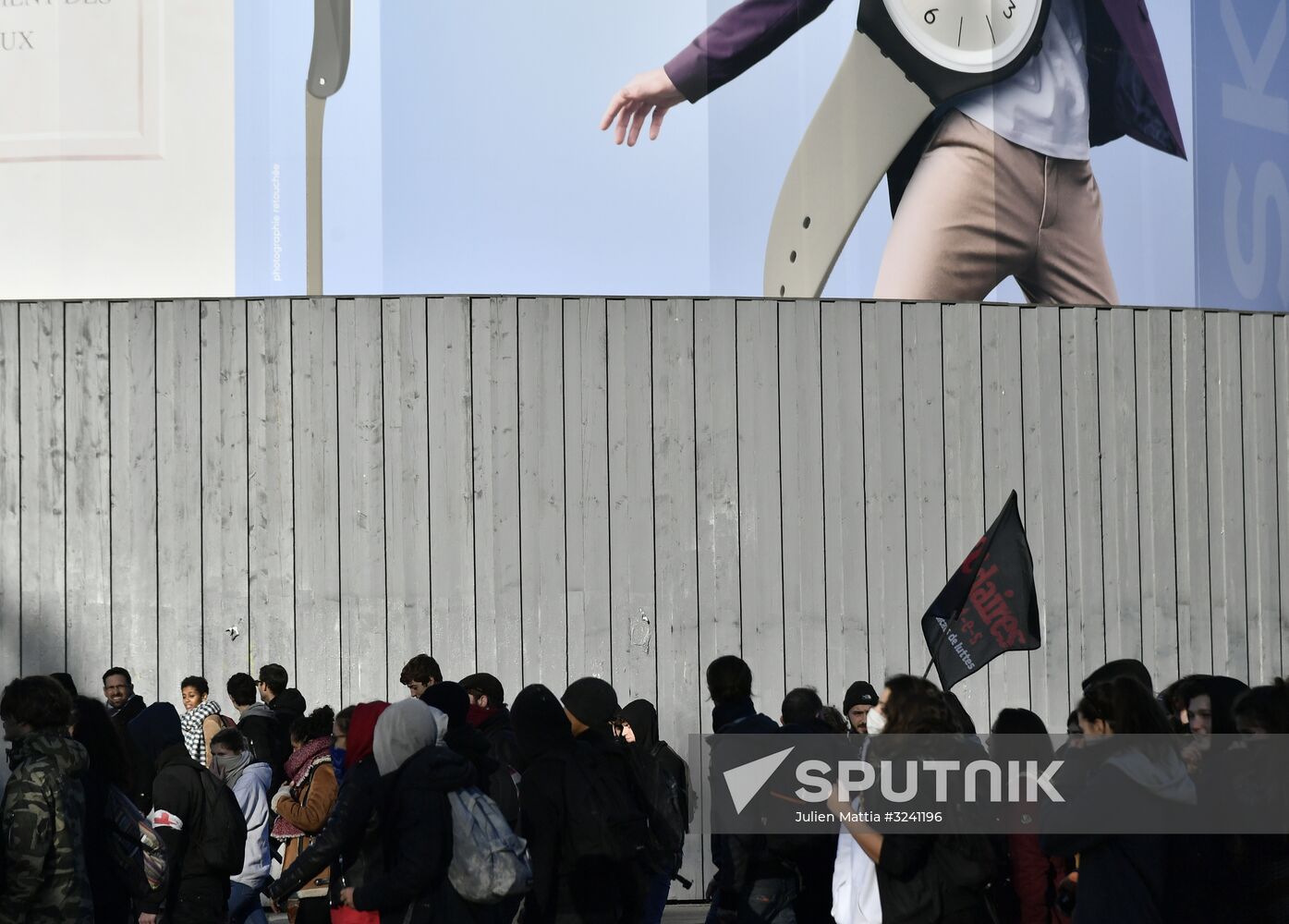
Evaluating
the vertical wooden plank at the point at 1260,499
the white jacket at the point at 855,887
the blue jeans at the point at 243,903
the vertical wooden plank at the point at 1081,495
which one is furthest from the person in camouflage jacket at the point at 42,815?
the vertical wooden plank at the point at 1260,499

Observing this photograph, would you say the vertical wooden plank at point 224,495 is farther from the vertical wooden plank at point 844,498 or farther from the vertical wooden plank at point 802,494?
the vertical wooden plank at point 844,498

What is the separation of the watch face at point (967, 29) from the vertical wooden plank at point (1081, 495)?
93.4 inches

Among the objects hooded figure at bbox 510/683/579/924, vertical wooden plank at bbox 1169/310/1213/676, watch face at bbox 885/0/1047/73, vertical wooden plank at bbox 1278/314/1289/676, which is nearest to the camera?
hooded figure at bbox 510/683/579/924

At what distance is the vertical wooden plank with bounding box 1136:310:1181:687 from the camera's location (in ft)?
47.5

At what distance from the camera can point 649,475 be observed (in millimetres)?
13828

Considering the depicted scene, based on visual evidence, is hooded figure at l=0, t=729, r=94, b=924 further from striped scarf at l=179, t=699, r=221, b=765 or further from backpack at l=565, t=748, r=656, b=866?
striped scarf at l=179, t=699, r=221, b=765

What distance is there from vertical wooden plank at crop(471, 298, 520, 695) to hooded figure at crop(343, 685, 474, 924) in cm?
753

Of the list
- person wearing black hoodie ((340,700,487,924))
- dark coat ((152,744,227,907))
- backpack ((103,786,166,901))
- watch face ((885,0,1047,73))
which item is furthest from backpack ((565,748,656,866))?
watch face ((885,0,1047,73))

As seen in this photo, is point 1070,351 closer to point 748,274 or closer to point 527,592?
point 748,274

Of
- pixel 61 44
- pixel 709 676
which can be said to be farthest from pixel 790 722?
pixel 61 44

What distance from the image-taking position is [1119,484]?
47.8 feet

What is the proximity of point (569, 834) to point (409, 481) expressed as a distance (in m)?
7.61

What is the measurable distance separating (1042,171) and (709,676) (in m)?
8.38

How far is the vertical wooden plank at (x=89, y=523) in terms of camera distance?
13562 mm
